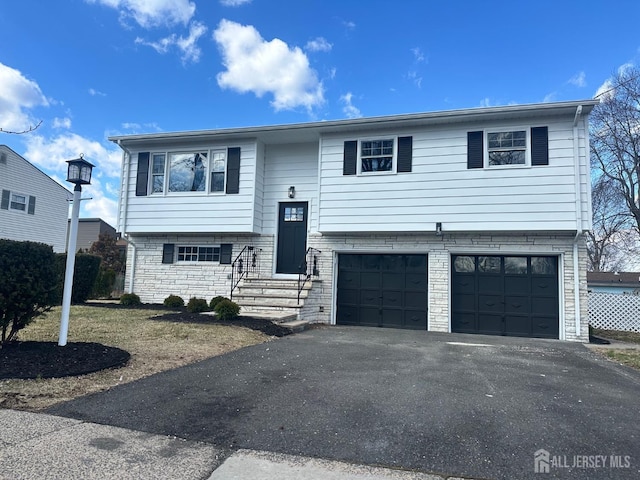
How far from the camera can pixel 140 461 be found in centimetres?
276

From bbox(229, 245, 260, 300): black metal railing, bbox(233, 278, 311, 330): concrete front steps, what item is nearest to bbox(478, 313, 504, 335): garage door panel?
bbox(233, 278, 311, 330): concrete front steps

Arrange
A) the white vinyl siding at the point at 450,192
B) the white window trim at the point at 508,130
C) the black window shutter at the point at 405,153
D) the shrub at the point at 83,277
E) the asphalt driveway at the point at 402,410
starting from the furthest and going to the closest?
the shrub at the point at 83,277
the black window shutter at the point at 405,153
the white window trim at the point at 508,130
the white vinyl siding at the point at 450,192
the asphalt driveway at the point at 402,410

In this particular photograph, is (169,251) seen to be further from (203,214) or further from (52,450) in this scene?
(52,450)

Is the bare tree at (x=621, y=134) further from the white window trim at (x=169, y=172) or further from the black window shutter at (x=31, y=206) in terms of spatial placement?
the black window shutter at (x=31, y=206)

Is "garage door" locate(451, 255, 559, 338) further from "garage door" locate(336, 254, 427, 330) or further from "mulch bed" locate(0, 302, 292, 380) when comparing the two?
"mulch bed" locate(0, 302, 292, 380)

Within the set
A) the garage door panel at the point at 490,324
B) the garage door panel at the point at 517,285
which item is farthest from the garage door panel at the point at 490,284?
the garage door panel at the point at 490,324

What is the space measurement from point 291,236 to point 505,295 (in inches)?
247

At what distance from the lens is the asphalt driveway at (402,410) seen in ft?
9.83

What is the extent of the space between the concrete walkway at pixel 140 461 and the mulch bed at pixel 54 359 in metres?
1.62

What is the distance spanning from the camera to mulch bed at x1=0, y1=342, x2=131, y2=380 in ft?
15.4

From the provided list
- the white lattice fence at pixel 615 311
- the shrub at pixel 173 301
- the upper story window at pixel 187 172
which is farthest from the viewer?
the upper story window at pixel 187 172

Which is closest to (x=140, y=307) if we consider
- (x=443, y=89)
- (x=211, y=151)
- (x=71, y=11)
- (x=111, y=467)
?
(x=211, y=151)

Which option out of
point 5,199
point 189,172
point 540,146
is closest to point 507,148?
point 540,146

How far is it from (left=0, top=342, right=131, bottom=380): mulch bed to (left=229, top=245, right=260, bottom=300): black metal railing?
6.55 meters
